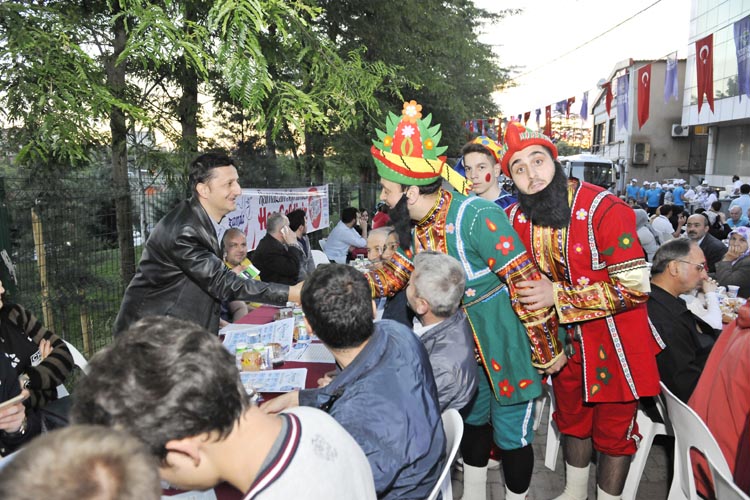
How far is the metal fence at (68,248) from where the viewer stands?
400 cm

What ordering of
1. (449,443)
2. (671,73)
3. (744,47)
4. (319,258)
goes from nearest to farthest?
(449,443)
(319,258)
(744,47)
(671,73)

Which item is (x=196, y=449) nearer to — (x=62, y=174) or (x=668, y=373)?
(x=668, y=373)

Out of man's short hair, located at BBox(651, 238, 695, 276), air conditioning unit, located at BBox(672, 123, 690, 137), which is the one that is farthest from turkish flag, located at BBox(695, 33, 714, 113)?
air conditioning unit, located at BBox(672, 123, 690, 137)

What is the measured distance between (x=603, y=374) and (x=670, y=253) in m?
1.12

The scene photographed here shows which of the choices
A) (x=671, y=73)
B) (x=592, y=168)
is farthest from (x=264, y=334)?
(x=592, y=168)

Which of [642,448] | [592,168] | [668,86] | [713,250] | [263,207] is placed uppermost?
[668,86]

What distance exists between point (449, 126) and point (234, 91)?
13786 millimetres

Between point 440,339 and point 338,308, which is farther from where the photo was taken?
point 440,339

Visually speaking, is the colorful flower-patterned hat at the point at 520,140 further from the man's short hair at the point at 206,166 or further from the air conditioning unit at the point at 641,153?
the air conditioning unit at the point at 641,153

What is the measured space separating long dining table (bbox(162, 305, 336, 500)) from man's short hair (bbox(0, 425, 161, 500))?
0.64 meters

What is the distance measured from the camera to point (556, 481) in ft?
11.1

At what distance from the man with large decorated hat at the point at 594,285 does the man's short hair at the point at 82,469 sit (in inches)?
77.8

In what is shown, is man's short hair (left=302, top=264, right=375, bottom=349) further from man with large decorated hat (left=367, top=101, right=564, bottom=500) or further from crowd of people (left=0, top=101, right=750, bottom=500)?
man with large decorated hat (left=367, top=101, right=564, bottom=500)

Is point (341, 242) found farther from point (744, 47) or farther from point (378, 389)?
point (744, 47)
